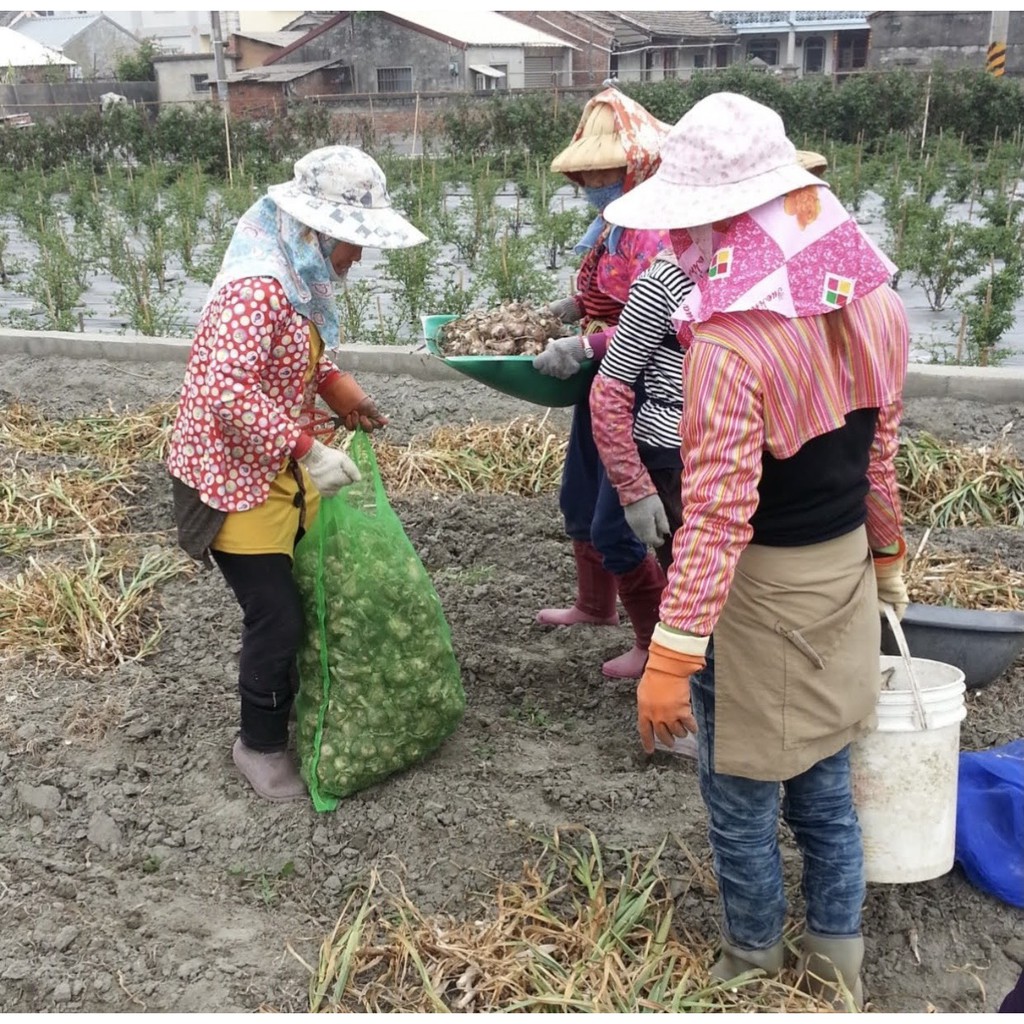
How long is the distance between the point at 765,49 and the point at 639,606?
4158 cm

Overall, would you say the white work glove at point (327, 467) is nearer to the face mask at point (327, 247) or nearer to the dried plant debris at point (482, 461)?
the face mask at point (327, 247)

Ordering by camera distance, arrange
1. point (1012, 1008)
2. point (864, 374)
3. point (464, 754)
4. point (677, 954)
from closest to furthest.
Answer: point (1012, 1008), point (864, 374), point (677, 954), point (464, 754)

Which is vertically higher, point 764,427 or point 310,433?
point 764,427

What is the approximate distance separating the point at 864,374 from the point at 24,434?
4.16 meters

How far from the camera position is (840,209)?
5.36ft

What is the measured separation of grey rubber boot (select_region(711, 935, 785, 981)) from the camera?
201 centimetres

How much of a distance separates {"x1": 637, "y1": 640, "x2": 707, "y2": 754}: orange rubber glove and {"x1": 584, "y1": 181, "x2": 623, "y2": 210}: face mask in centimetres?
135

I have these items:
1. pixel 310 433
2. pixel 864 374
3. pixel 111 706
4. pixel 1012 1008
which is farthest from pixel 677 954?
pixel 111 706

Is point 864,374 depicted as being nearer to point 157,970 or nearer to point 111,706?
point 157,970

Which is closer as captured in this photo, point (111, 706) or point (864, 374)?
point (864, 374)

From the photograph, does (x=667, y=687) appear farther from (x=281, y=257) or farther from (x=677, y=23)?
(x=677, y=23)

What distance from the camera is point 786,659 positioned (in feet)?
5.77

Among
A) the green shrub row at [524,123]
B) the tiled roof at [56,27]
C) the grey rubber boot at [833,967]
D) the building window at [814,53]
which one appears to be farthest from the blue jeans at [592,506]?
the tiled roof at [56,27]

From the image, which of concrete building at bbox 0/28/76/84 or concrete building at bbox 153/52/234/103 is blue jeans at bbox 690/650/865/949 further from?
concrete building at bbox 153/52/234/103
